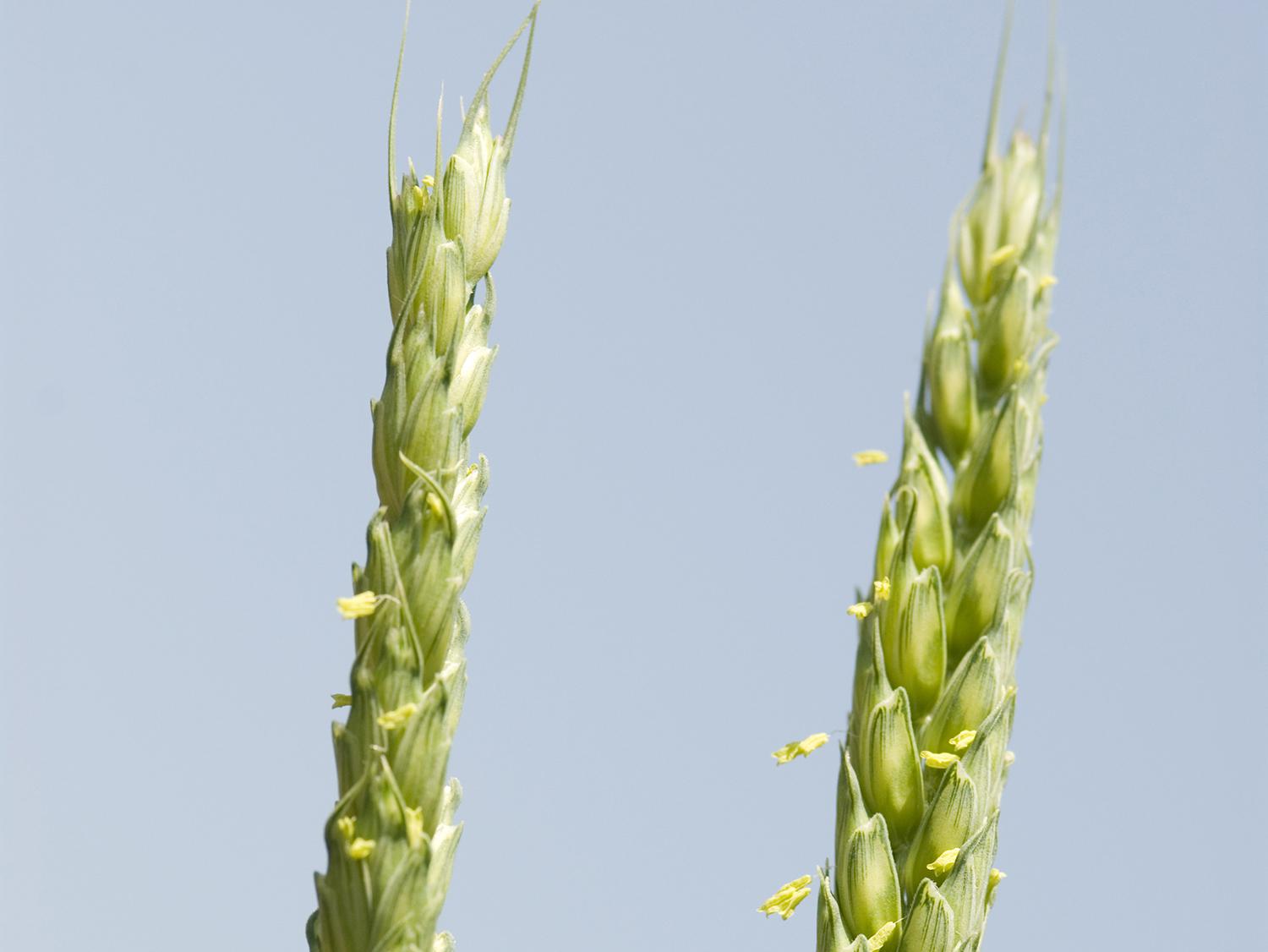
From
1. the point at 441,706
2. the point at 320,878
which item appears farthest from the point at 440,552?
the point at 320,878

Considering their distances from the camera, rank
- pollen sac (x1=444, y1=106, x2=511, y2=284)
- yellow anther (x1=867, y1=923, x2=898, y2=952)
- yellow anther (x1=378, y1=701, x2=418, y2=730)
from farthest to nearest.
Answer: pollen sac (x1=444, y1=106, x2=511, y2=284)
yellow anther (x1=867, y1=923, x2=898, y2=952)
yellow anther (x1=378, y1=701, x2=418, y2=730)

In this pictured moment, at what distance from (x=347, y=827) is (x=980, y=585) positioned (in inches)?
35.2

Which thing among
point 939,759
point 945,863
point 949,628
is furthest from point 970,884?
point 949,628

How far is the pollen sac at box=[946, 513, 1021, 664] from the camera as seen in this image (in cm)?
231

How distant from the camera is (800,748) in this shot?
2562mm

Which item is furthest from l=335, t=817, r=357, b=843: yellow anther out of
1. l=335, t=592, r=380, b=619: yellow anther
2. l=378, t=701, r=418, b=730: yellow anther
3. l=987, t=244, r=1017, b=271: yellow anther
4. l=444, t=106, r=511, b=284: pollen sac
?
l=987, t=244, r=1017, b=271: yellow anther

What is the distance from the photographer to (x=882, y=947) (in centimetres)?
232

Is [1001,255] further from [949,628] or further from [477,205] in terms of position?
[477,205]

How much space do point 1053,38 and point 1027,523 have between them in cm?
67

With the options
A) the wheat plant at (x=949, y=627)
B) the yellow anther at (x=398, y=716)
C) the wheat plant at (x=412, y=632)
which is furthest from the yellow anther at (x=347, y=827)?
the wheat plant at (x=949, y=627)

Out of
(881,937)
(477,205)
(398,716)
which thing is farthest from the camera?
(477,205)

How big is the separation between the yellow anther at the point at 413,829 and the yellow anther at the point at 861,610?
0.68 metres

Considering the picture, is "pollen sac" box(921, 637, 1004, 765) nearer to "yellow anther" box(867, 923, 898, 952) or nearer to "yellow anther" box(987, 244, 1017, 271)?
"yellow anther" box(867, 923, 898, 952)

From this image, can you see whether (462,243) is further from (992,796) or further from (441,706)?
(992,796)
